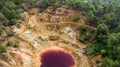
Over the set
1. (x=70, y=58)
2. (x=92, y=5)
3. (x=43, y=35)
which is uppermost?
(x=92, y=5)

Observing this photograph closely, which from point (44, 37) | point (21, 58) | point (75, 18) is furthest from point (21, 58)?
point (75, 18)

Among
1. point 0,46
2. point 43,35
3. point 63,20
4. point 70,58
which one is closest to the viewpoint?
point 0,46

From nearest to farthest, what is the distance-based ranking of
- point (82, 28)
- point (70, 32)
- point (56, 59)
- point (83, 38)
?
point (56, 59) → point (83, 38) → point (82, 28) → point (70, 32)

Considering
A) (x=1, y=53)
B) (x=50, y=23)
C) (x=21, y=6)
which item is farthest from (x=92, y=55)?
(x=21, y=6)

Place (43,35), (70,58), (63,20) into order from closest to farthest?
(70,58), (43,35), (63,20)

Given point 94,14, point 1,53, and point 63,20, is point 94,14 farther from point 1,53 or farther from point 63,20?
point 1,53

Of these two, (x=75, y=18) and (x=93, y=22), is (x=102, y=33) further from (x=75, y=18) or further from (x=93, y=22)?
(x=75, y=18)

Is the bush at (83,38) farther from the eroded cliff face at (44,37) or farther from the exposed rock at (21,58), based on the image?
the exposed rock at (21,58)
